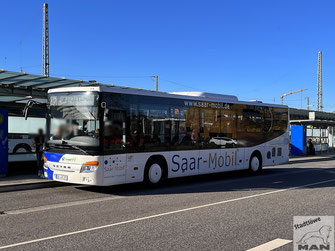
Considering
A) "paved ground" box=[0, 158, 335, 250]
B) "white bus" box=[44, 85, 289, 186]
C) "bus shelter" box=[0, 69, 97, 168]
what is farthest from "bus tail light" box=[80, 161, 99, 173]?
"bus shelter" box=[0, 69, 97, 168]

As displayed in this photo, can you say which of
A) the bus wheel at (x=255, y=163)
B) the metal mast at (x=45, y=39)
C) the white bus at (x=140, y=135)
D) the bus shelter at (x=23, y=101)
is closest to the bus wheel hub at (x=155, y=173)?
the white bus at (x=140, y=135)

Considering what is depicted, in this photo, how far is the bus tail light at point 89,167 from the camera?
9.76m

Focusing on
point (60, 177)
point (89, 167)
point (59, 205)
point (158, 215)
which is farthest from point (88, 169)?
point (158, 215)

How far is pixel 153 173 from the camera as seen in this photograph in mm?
11406

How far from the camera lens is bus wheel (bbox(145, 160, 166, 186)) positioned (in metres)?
11.3

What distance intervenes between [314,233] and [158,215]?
296cm

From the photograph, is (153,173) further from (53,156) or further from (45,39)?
(45,39)

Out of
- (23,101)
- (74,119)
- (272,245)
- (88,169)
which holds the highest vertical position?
(23,101)

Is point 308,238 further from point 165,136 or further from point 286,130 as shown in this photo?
point 286,130

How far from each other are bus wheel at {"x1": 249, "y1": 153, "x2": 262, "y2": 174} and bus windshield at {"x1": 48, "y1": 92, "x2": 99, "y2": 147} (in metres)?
8.01

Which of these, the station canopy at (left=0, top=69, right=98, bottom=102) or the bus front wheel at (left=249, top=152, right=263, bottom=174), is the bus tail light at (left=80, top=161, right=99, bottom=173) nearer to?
the station canopy at (left=0, top=69, right=98, bottom=102)

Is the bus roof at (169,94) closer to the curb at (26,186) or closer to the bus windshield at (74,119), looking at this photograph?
the bus windshield at (74,119)

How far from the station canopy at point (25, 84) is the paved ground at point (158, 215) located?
4101 millimetres

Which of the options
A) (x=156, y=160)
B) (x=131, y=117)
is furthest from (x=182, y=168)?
(x=131, y=117)
